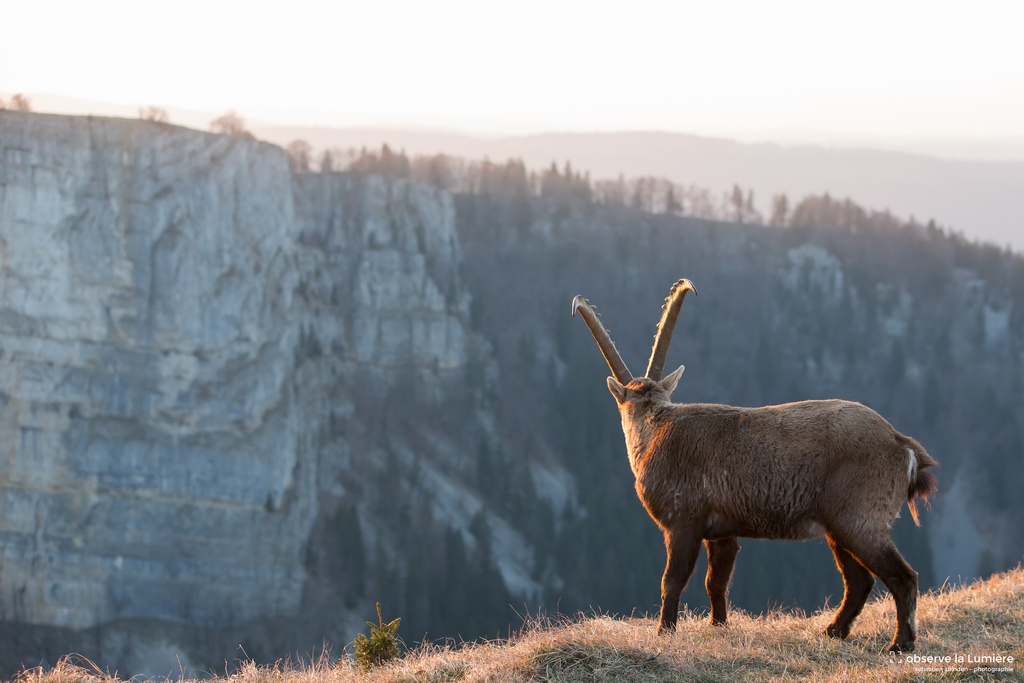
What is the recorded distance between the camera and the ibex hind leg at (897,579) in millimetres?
8688

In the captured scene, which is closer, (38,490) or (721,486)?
(721,486)

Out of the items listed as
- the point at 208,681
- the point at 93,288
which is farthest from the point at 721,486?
the point at 93,288

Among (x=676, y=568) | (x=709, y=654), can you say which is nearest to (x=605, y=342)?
(x=676, y=568)

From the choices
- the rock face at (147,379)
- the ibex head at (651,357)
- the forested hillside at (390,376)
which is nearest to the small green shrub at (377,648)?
the ibex head at (651,357)

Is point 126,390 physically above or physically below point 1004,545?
A: above

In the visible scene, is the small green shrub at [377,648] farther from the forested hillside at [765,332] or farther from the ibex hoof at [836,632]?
the forested hillside at [765,332]

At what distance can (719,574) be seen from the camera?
33.6ft

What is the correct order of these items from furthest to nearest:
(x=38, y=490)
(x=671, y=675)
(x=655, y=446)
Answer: (x=38, y=490) → (x=655, y=446) → (x=671, y=675)

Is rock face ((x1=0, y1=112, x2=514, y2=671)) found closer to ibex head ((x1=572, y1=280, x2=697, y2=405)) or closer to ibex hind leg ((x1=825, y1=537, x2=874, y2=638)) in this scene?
ibex head ((x1=572, y1=280, x2=697, y2=405))

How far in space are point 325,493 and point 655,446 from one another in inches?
2615

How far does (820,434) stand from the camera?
9.09 m

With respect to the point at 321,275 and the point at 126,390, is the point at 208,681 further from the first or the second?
the point at 321,275

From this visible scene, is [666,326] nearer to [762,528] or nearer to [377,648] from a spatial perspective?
[762,528]

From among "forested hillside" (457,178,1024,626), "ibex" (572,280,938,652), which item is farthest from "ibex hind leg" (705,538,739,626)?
"forested hillside" (457,178,1024,626)
